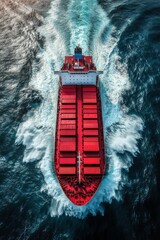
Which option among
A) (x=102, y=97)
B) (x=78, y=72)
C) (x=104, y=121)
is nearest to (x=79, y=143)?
(x=104, y=121)

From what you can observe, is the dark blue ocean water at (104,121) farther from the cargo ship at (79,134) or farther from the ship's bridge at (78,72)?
the ship's bridge at (78,72)

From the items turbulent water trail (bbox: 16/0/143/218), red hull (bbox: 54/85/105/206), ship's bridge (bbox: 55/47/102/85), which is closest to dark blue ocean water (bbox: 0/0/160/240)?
turbulent water trail (bbox: 16/0/143/218)

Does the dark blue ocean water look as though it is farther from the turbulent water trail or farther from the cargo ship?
the cargo ship

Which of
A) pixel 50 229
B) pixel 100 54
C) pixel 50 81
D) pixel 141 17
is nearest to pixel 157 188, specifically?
pixel 50 229

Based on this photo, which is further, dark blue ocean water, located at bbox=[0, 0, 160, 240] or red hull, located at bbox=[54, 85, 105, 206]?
red hull, located at bbox=[54, 85, 105, 206]

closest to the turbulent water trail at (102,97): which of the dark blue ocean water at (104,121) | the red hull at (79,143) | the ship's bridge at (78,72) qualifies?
the dark blue ocean water at (104,121)

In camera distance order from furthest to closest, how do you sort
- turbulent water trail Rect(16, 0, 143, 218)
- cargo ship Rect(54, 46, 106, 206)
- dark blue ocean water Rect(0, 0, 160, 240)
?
turbulent water trail Rect(16, 0, 143, 218) < cargo ship Rect(54, 46, 106, 206) < dark blue ocean water Rect(0, 0, 160, 240)
